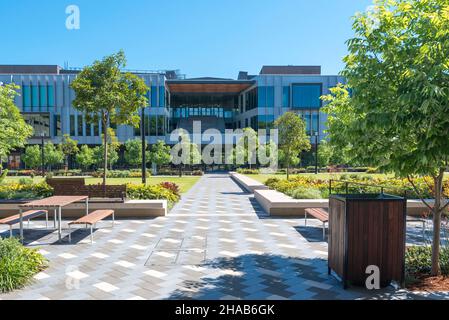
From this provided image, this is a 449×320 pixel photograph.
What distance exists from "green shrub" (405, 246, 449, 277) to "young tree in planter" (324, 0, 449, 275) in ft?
0.93

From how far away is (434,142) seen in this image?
16.5 feet

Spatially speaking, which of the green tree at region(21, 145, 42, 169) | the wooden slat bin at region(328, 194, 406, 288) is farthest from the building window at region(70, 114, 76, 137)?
the wooden slat bin at region(328, 194, 406, 288)

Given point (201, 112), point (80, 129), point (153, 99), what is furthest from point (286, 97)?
point (80, 129)

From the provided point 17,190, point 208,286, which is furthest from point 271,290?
point 17,190

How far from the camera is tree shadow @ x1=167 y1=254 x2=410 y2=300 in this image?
5641 millimetres

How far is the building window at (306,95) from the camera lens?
5753 centimetres

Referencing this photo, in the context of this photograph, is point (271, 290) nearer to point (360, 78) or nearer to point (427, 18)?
point (360, 78)

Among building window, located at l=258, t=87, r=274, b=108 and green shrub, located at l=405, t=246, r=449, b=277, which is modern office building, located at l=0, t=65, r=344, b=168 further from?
green shrub, located at l=405, t=246, r=449, b=277

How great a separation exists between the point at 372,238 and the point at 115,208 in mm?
9614

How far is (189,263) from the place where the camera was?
741cm

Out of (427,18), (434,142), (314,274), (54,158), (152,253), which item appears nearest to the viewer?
(434,142)

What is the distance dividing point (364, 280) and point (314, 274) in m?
1.01

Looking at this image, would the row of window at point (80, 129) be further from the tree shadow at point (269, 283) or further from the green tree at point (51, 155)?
the tree shadow at point (269, 283)

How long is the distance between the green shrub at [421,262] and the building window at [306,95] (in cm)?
5212
